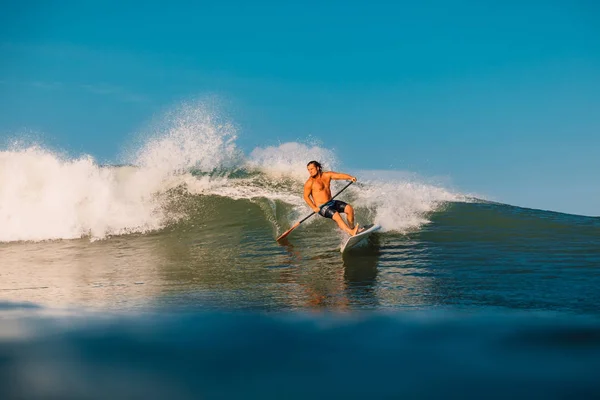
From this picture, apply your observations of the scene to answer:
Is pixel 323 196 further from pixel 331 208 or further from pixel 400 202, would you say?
pixel 400 202

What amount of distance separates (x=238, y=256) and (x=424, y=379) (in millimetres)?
6340

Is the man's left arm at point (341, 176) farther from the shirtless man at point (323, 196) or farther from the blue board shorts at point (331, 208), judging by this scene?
the blue board shorts at point (331, 208)

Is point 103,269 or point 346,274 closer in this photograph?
point 346,274

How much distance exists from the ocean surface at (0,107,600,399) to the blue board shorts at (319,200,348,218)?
2.04ft

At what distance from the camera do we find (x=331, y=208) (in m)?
9.41

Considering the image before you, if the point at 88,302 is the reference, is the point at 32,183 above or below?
above

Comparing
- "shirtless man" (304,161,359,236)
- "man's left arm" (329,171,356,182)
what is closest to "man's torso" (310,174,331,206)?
"shirtless man" (304,161,359,236)

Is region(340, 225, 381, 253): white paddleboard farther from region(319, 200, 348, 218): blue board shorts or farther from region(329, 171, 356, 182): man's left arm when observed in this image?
region(329, 171, 356, 182): man's left arm

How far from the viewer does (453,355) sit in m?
3.67

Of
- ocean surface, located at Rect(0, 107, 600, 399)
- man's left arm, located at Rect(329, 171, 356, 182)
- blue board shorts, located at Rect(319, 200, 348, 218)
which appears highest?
man's left arm, located at Rect(329, 171, 356, 182)

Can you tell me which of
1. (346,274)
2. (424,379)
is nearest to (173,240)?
(346,274)

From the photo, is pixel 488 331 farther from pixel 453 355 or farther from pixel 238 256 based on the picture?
pixel 238 256

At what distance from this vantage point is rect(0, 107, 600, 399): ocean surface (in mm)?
3279

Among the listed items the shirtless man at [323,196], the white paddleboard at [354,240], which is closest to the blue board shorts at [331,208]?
the shirtless man at [323,196]
